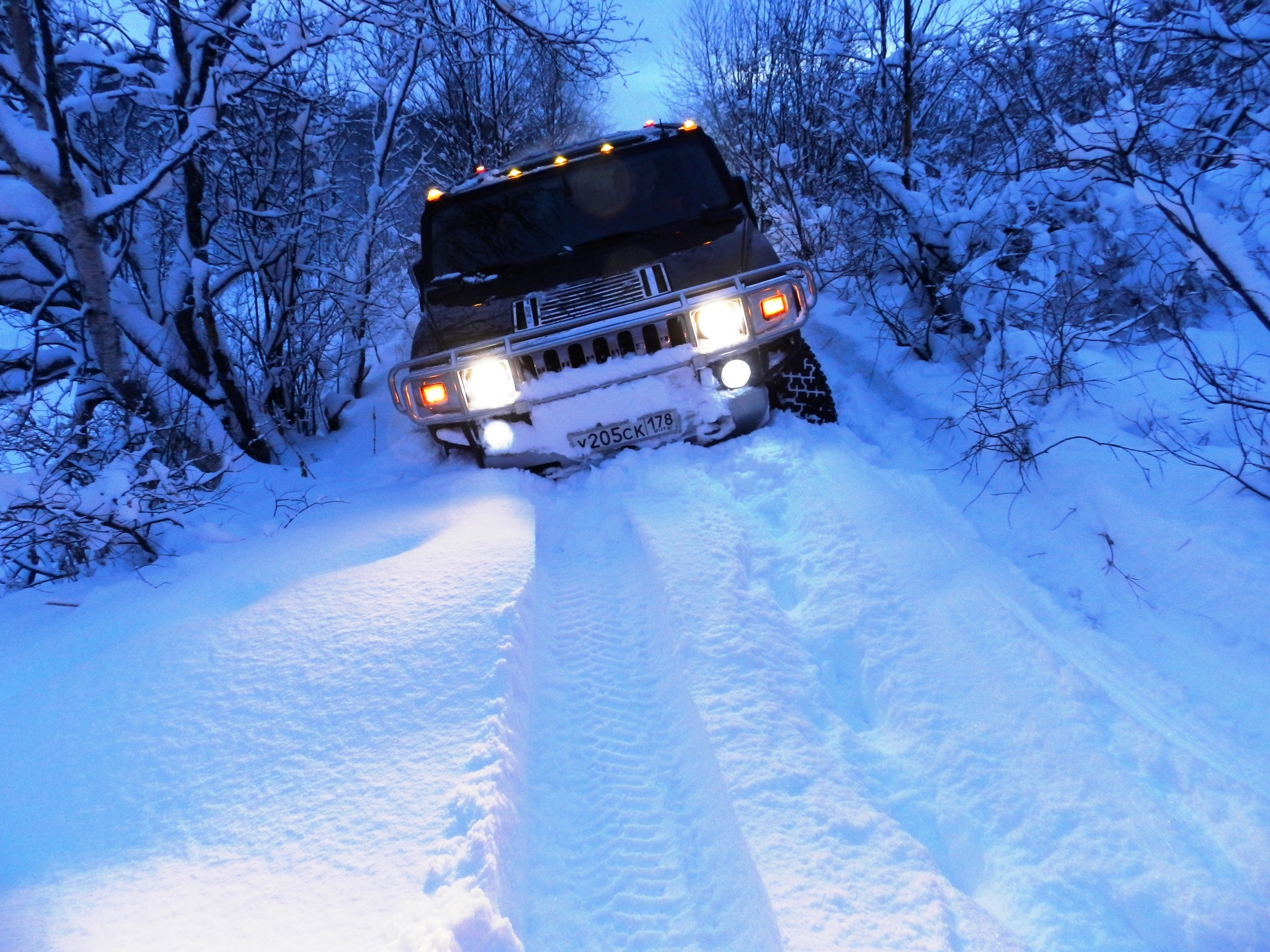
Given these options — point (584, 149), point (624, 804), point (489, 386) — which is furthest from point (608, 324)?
point (624, 804)

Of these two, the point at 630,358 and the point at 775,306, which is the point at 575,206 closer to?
the point at 630,358

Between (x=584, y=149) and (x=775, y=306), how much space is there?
1.86 meters

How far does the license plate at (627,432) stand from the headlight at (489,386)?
1.26 feet

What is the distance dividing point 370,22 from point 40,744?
404cm

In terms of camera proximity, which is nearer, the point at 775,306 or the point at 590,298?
the point at 775,306

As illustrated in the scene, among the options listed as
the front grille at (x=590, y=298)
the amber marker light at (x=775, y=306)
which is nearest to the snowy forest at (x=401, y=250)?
the amber marker light at (x=775, y=306)

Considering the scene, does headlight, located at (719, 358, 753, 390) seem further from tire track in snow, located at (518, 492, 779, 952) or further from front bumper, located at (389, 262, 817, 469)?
tire track in snow, located at (518, 492, 779, 952)

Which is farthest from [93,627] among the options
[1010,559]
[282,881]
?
[1010,559]

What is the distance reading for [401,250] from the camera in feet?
23.2

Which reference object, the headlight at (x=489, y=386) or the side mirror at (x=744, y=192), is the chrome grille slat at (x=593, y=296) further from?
the side mirror at (x=744, y=192)

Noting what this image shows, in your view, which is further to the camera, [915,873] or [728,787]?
[728,787]

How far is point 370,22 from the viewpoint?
4.04 m

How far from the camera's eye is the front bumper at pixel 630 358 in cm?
A: 328

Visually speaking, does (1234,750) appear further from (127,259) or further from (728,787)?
(127,259)
